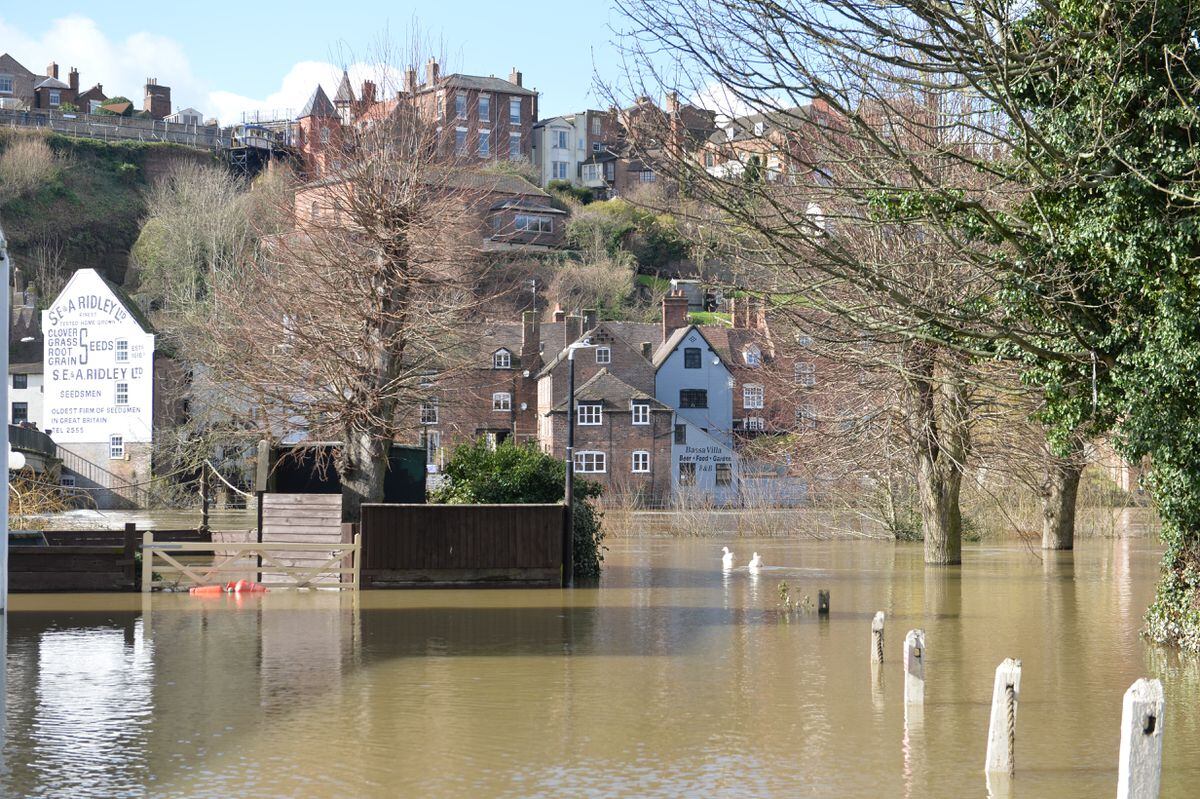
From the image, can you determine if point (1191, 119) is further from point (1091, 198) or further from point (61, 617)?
point (61, 617)

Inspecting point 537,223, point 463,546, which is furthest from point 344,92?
point 537,223

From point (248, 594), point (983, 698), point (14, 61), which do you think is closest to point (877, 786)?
point (983, 698)

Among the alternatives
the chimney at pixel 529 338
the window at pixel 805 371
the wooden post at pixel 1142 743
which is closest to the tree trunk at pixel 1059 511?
the window at pixel 805 371

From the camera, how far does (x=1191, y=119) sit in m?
14.5

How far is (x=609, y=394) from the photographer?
226 ft

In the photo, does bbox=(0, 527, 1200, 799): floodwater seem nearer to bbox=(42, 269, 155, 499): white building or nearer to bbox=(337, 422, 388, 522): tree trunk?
bbox=(337, 422, 388, 522): tree trunk

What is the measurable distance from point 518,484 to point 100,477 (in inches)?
1671

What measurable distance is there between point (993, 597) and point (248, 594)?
47.4ft

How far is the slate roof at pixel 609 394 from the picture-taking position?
68.3m

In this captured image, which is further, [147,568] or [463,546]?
[463,546]

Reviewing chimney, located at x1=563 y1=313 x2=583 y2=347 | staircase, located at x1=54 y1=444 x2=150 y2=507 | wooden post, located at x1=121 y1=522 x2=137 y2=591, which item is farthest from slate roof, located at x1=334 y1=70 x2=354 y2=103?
chimney, located at x1=563 y1=313 x2=583 y2=347

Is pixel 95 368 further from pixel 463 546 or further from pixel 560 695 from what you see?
pixel 560 695

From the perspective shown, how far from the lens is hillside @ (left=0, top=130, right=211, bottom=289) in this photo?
93188mm

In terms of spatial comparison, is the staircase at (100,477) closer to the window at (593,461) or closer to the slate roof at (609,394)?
the slate roof at (609,394)
